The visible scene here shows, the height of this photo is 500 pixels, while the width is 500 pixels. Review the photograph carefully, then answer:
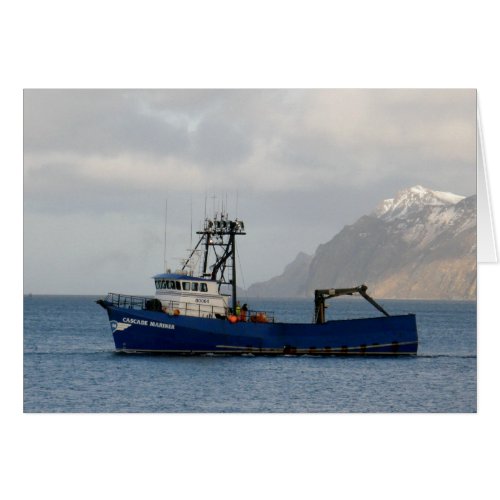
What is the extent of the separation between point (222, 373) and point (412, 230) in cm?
10353

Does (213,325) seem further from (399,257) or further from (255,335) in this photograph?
(399,257)

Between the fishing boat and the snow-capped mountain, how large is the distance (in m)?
55.2

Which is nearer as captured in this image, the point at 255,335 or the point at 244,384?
the point at 244,384

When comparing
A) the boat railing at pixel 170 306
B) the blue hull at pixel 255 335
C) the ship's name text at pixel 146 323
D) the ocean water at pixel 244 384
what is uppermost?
the boat railing at pixel 170 306

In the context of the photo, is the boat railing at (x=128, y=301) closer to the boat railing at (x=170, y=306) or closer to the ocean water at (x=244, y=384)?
the boat railing at (x=170, y=306)

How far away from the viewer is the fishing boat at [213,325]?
36.3 m

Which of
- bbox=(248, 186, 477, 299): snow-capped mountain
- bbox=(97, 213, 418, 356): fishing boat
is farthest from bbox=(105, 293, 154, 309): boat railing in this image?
bbox=(248, 186, 477, 299): snow-capped mountain

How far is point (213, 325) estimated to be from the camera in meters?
36.6

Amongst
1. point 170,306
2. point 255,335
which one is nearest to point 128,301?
point 170,306

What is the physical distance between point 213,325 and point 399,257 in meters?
94.0

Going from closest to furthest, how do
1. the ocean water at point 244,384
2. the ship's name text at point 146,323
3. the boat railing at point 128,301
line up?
1. the ocean water at point 244,384
2. the ship's name text at point 146,323
3. the boat railing at point 128,301

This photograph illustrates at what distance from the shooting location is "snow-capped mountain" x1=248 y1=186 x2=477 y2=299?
10800cm

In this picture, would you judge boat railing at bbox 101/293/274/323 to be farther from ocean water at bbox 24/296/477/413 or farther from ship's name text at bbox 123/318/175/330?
ocean water at bbox 24/296/477/413

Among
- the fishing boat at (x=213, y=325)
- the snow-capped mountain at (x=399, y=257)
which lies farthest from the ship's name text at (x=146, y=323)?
the snow-capped mountain at (x=399, y=257)
